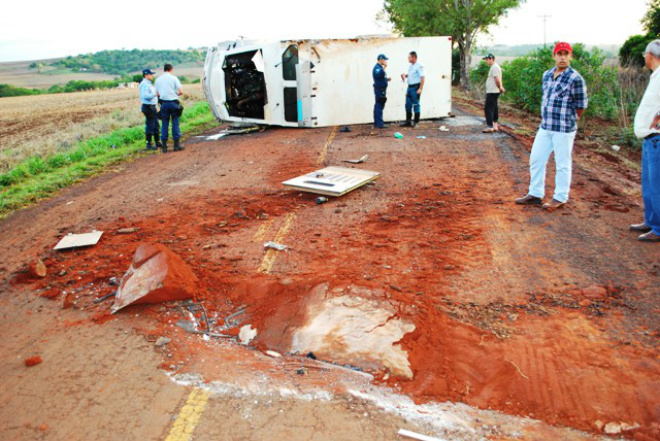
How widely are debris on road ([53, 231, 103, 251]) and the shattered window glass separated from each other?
27.2 feet

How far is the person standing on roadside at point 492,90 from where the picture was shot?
11.0m

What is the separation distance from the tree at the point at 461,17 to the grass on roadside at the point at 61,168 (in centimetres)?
1767

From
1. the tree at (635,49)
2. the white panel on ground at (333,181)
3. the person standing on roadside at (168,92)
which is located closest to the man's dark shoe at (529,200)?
the white panel on ground at (333,181)

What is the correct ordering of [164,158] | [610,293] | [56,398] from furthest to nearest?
[164,158]
[610,293]
[56,398]

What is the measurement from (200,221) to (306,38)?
8.15 m

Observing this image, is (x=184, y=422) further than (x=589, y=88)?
No

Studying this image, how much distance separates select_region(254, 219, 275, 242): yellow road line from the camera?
579 centimetres

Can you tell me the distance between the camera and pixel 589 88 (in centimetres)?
1362

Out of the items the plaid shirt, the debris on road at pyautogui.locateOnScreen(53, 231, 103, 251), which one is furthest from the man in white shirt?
the debris on road at pyautogui.locateOnScreen(53, 231, 103, 251)

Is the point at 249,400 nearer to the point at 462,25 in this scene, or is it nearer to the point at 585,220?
the point at 585,220

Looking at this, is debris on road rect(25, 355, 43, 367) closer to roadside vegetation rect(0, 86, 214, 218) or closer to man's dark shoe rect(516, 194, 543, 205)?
roadside vegetation rect(0, 86, 214, 218)

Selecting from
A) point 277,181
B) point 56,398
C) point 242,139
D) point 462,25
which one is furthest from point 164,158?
point 462,25

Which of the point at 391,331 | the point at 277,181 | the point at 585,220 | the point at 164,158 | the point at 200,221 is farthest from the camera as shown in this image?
the point at 164,158

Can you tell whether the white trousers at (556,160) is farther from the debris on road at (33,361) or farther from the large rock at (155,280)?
the debris on road at (33,361)
